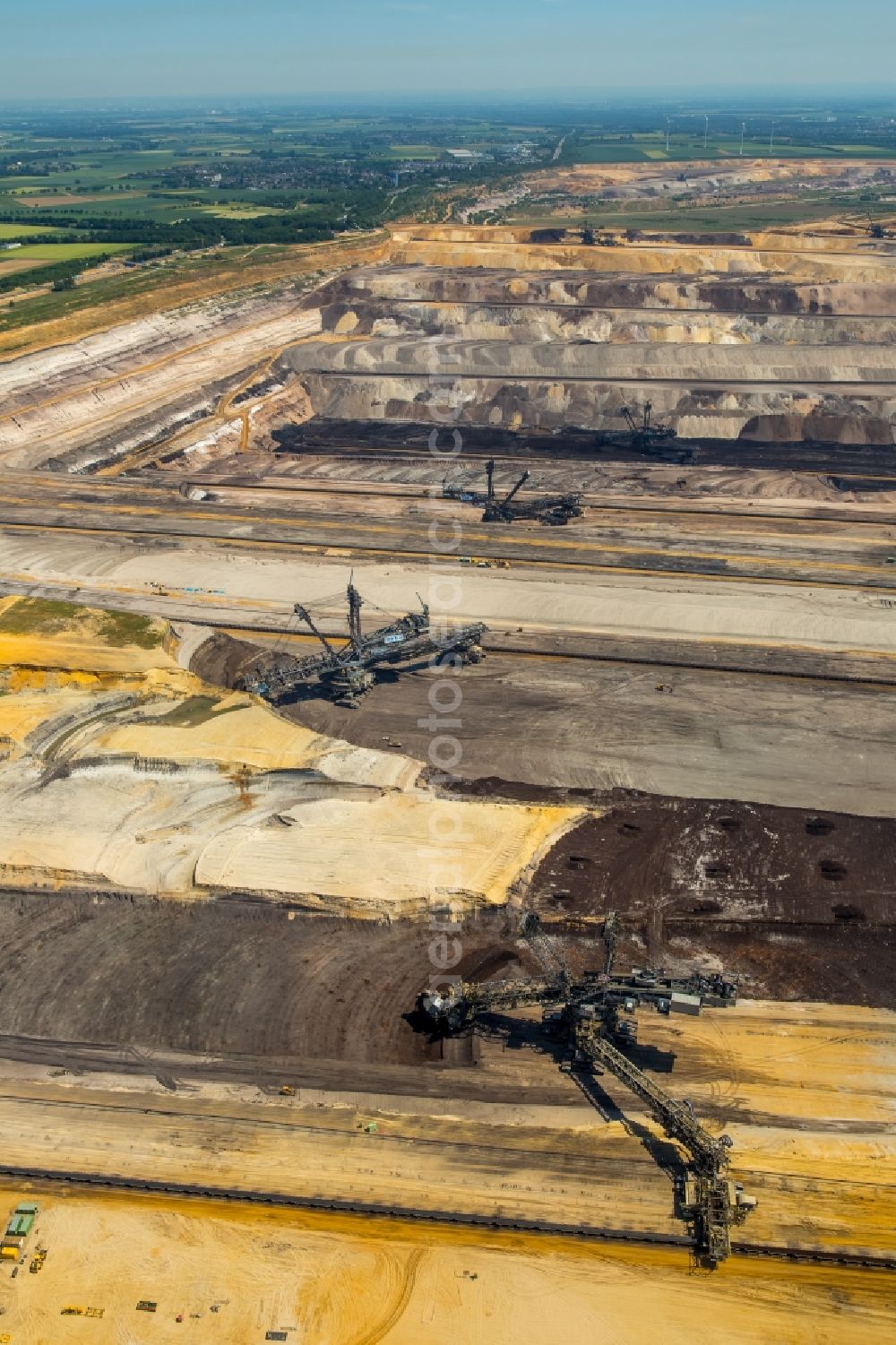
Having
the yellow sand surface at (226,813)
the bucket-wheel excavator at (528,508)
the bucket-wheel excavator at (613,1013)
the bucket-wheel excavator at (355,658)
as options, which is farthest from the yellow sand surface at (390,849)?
the bucket-wheel excavator at (528,508)

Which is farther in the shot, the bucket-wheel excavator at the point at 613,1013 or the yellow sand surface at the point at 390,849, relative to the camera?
the yellow sand surface at the point at 390,849

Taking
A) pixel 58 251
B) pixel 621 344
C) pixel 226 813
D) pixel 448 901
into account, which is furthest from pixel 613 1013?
pixel 58 251

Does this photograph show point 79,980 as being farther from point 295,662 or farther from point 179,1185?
point 295,662

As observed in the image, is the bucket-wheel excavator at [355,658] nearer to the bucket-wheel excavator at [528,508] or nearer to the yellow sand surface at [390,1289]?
the bucket-wheel excavator at [528,508]

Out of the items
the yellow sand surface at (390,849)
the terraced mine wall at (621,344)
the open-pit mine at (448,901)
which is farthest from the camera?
the terraced mine wall at (621,344)

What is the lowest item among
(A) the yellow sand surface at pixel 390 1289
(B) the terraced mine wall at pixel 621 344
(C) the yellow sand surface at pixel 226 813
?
(A) the yellow sand surface at pixel 390 1289

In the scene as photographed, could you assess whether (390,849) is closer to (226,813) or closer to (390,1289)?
(226,813)

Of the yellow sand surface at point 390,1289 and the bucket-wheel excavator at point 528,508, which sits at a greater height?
the bucket-wheel excavator at point 528,508

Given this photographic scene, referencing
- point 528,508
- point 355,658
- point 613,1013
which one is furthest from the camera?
point 528,508
